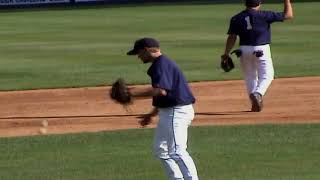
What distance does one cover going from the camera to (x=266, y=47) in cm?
1524

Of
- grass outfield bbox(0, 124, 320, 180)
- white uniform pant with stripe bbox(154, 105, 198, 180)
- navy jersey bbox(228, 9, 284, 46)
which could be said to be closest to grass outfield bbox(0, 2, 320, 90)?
navy jersey bbox(228, 9, 284, 46)

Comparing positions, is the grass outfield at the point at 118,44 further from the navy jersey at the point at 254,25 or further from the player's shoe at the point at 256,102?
the navy jersey at the point at 254,25

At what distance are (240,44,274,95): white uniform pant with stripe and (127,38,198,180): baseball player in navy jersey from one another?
581cm

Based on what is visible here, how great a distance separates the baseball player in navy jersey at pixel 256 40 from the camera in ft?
49.8

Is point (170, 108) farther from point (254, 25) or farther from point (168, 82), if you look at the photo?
point (254, 25)

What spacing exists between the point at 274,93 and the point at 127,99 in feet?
28.8

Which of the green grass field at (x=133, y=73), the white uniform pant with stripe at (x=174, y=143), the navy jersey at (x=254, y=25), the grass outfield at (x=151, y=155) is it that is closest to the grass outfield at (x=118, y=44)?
the green grass field at (x=133, y=73)

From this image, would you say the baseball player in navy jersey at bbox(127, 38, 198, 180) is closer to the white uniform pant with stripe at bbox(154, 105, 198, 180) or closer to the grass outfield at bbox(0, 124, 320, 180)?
the white uniform pant with stripe at bbox(154, 105, 198, 180)

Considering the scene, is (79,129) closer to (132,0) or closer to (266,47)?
(266,47)

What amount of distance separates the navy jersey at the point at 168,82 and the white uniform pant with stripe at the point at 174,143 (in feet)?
0.25

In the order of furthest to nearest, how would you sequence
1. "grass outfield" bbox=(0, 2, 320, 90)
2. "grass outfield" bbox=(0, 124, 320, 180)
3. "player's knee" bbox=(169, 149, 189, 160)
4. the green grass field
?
"grass outfield" bbox=(0, 2, 320, 90) → the green grass field → "grass outfield" bbox=(0, 124, 320, 180) → "player's knee" bbox=(169, 149, 189, 160)

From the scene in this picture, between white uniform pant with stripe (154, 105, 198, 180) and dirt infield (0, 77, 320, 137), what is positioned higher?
white uniform pant with stripe (154, 105, 198, 180)

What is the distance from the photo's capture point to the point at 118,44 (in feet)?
93.8

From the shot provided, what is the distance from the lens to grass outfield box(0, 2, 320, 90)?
20812 millimetres
